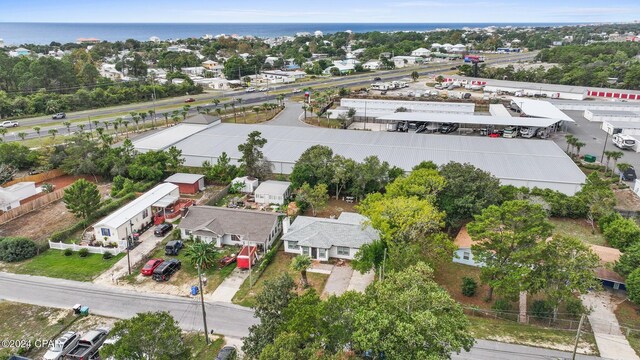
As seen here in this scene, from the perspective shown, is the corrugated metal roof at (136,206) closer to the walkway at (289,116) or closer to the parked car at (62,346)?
the parked car at (62,346)

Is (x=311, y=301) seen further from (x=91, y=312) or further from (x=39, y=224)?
(x=39, y=224)

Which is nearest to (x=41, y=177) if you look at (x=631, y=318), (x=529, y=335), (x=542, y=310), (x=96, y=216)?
(x=96, y=216)

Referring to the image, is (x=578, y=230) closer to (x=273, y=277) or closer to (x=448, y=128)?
(x=273, y=277)

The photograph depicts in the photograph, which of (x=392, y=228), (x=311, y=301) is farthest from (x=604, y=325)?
(x=311, y=301)

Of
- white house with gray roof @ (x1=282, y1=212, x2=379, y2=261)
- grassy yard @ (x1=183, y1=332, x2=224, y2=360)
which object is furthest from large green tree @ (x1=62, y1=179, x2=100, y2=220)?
grassy yard @ (x1=183, y1=332, x2=224, y2=360)

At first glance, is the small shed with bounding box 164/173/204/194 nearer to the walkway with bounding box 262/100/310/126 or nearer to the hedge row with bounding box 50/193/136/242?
the hedge row with bounding box 50/193/136/242
